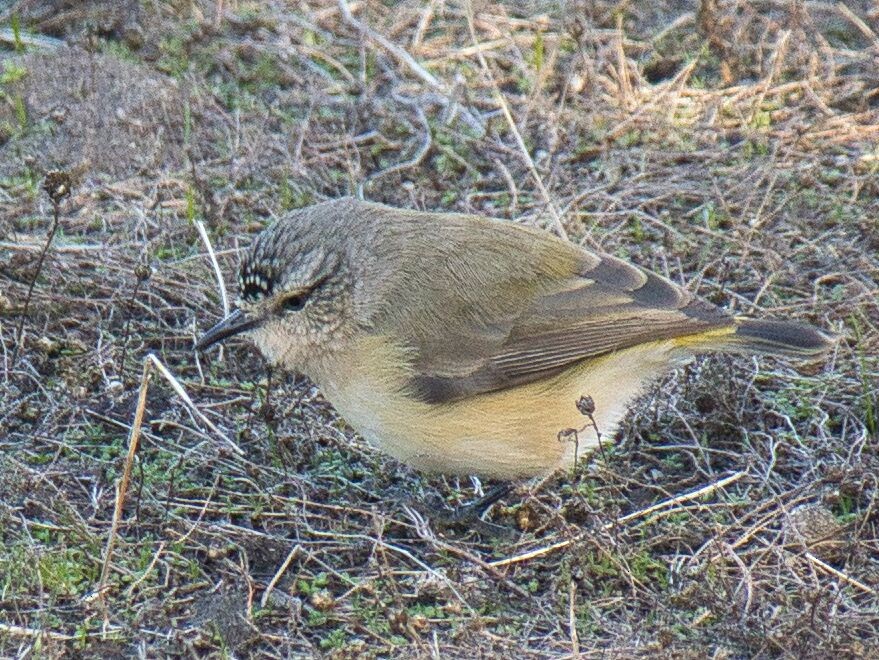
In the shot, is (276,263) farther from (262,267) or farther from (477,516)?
(477,516)

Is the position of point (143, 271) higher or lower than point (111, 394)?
higher

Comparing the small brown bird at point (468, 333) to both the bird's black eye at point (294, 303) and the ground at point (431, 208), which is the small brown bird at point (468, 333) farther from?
the ground at point (431, 208)

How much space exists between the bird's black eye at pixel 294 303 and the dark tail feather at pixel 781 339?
183 centimetres

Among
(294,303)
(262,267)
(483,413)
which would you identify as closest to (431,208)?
(294,303)

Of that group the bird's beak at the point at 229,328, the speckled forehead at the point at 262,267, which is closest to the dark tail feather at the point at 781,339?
the speckled forehead at the point at 262,267

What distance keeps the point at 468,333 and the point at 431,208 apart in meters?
2.11

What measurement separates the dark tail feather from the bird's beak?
2054 millimetres

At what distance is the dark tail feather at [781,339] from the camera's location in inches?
215

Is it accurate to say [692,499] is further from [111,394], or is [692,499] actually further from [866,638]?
[111,394]

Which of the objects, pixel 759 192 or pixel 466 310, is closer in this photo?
pixel 466 310

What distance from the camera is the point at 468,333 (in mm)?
5445

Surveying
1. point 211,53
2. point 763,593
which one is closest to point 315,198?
point 211,53

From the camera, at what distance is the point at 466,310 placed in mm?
5480

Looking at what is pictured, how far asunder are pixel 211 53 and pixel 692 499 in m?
4.68
